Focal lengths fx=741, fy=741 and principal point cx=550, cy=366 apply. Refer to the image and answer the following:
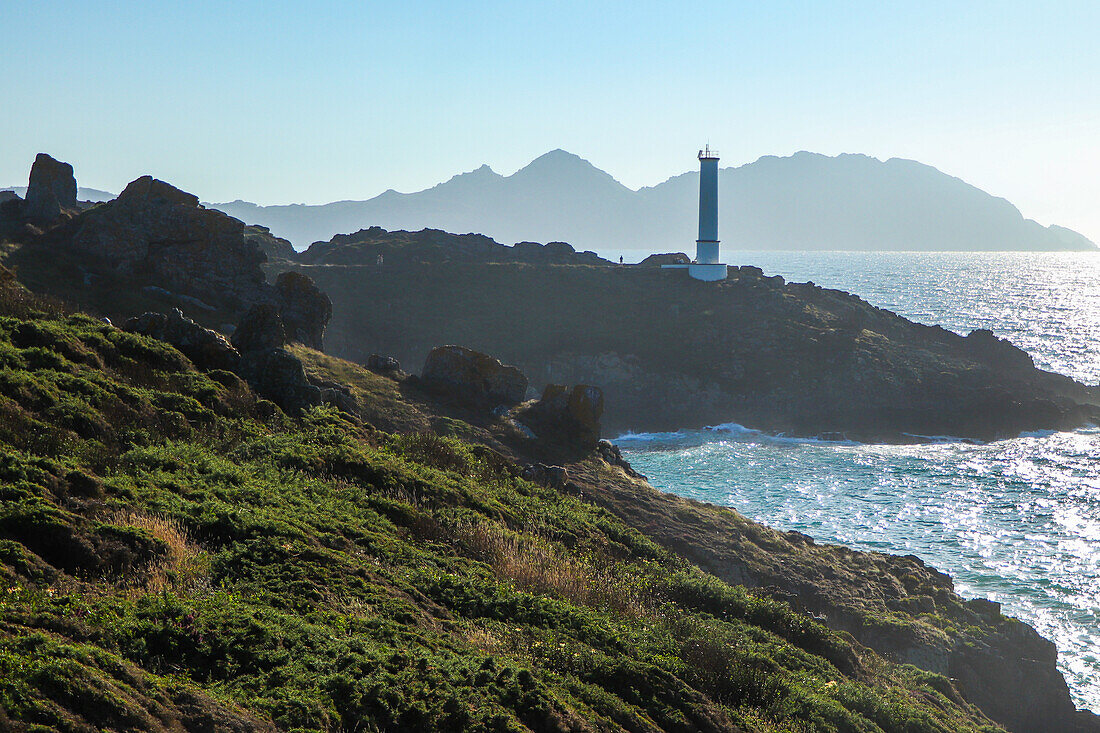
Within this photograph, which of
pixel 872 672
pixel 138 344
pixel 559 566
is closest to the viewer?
pixel 559 566

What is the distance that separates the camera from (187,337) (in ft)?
66.7

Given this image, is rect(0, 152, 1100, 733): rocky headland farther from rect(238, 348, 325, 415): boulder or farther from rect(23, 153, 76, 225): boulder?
rect(23, 153, 76, 225): boulder

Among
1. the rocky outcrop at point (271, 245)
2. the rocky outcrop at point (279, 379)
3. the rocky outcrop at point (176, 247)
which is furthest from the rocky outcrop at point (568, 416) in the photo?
the rocky outcrop at point (271, 245)

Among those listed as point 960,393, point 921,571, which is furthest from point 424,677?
point 960,393

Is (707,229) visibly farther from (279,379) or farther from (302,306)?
(279,379)

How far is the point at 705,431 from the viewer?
6069cm

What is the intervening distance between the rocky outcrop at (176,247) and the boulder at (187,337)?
1807 cm

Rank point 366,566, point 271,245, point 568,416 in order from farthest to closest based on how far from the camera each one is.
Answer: point 271,245 → point 568,416 → point 366,566

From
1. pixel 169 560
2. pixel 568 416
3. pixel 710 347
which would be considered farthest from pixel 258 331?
pixel 710 347

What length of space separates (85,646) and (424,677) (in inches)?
120

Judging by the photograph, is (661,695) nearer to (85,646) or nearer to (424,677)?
(424,677)

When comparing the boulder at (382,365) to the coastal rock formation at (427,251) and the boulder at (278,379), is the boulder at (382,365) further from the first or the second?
the coastal rock formation at (427,251)

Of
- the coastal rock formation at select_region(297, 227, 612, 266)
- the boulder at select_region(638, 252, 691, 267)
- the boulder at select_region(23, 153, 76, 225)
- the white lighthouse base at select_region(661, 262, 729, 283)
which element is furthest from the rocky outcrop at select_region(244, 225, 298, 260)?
the white lighthouse base at select_region(661, 262, 729, 283)

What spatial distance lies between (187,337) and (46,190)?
3013 cm
